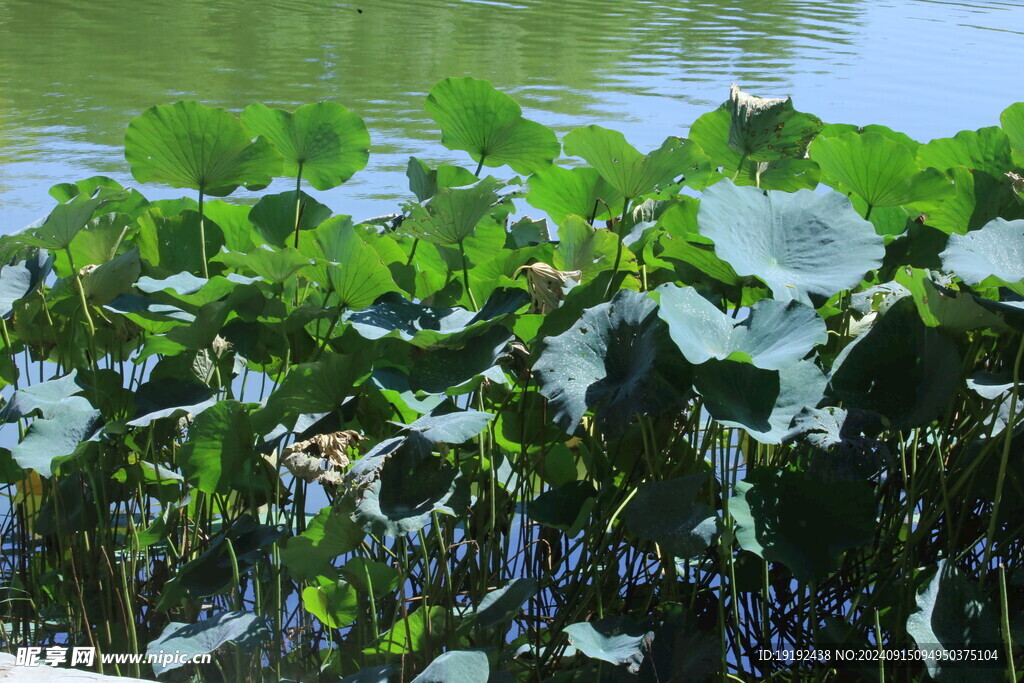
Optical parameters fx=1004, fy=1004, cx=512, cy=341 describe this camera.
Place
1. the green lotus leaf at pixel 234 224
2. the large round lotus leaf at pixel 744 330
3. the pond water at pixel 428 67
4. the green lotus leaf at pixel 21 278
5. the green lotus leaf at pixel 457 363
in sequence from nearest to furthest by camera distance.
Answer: the large round lotus leaf at pixel 744 330
the green lotus leaf at pixel 457 363
the green lotus leaf at pixel 21 278
the green lotus leaf at pixel 234 224
the pond water at pixel 428 67

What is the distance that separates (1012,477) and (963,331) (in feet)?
0.41

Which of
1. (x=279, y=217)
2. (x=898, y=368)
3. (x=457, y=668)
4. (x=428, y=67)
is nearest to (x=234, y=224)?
(x=279, y=217)

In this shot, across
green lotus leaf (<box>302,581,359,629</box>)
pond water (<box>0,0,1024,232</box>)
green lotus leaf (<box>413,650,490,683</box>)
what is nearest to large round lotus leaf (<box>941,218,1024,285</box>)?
green lotus leaf (<box>413,650,490,683</box>)

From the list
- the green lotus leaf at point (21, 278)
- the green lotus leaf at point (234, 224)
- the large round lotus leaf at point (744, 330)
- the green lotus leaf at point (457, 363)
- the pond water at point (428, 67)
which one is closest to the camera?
the large round lotus leaf at point (744, 330)

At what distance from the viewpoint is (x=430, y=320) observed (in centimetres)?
80

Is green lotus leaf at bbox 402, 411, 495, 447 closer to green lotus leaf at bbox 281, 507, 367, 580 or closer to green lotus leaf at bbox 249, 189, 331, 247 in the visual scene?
green lotus leaf at bbox 281, 507, 367, 580

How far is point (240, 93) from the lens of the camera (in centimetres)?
393

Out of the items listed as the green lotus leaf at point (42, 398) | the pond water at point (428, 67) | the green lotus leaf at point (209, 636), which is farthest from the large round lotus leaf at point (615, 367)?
the pond water at point (428, 67)

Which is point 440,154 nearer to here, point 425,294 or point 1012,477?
point 425,294

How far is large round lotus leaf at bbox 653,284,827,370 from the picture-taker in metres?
0.67

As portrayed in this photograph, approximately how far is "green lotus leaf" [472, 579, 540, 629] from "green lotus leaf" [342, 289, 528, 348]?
194mm

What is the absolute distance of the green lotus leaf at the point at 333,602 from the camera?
32.7 inches

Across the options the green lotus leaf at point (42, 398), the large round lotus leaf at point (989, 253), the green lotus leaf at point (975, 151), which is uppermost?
A: the green lotus leaf at point (975, 151)

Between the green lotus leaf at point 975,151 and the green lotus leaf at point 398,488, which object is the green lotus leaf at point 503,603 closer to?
the green lotus leaf at point 398,488
